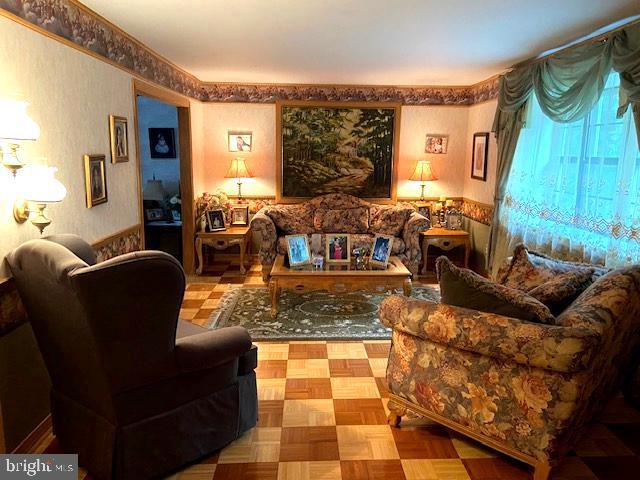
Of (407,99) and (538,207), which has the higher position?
(407,99)

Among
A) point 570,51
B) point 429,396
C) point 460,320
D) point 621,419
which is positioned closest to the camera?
point 460,320

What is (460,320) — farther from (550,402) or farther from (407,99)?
(407,99)

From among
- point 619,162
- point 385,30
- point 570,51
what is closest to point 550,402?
point 619,162

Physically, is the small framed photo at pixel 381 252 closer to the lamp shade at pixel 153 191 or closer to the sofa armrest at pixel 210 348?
the sofa armrest at pixel 210 348

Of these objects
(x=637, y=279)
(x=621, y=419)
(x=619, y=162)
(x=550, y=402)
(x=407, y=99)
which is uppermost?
(x=407, y=99)

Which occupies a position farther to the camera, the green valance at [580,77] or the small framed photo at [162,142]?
the small framed photo at [162,142]

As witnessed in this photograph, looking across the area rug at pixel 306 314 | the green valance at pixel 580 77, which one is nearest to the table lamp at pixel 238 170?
the area rug at pixel 306 314

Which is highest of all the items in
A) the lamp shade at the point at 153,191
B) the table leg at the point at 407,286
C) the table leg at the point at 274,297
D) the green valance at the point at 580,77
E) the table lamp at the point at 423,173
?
the green valance at the point at 580,77

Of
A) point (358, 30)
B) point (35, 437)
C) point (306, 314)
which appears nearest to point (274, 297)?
point (306, 314)

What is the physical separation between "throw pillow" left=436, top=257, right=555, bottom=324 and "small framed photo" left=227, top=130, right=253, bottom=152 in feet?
14.6

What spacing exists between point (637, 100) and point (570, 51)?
1003 mm

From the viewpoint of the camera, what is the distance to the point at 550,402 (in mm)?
1989

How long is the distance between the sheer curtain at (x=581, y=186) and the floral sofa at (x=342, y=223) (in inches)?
44.9

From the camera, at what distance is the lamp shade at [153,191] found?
258 inches
